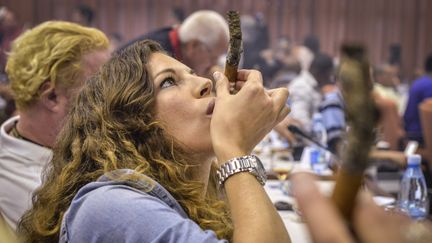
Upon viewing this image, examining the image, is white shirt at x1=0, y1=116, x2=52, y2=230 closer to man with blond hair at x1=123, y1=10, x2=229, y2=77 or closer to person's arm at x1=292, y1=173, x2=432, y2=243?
person's arm at x1=292, y1=173, x2=432, y2=243

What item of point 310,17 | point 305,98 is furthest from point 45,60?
point 310,17

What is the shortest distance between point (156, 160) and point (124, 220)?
0.24 meters

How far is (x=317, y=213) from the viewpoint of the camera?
0.38 m

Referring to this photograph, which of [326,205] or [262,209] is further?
[262,209]

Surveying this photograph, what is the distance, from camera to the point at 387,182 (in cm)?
365

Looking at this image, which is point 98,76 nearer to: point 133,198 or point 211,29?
point 133,198

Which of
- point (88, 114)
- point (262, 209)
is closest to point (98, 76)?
point (88, 114)

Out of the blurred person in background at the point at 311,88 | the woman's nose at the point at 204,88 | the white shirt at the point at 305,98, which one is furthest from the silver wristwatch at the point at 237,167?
the blurred person in background at the point at 311,88

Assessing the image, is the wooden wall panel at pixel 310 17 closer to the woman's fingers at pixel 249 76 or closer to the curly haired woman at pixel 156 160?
the curly haired woman at pixel 156 160

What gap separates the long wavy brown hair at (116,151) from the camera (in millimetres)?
1198

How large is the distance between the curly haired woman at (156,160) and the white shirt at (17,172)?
46 cm

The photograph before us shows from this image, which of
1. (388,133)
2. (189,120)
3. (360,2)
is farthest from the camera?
(360,2)

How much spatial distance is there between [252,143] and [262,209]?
0.14 meters

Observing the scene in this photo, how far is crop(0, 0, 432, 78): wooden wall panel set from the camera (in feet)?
40.0
